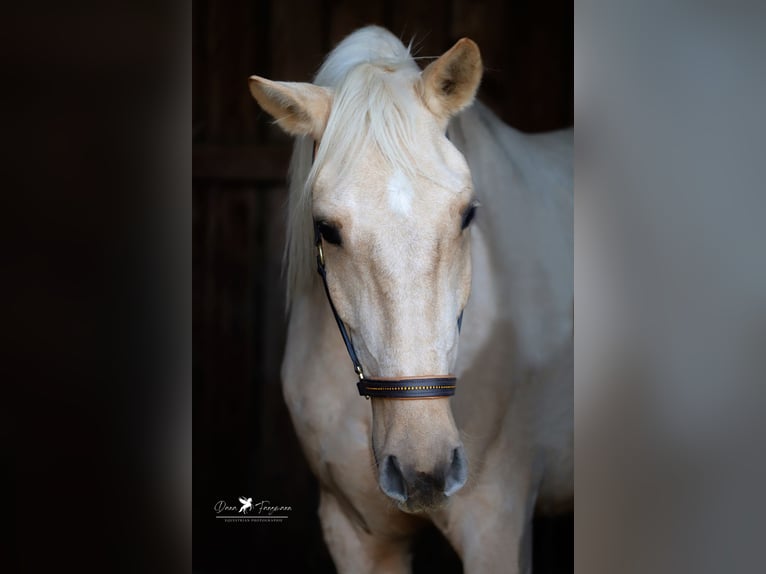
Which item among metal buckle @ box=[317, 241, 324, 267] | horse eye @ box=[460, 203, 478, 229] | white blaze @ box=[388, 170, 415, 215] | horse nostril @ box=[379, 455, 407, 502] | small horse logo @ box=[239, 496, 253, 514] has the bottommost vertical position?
small horse logo @ box=[239, 496, 253, 514]

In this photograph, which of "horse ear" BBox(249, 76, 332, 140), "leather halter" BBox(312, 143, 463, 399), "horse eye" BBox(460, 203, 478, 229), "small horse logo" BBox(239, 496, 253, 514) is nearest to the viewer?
"leather halter" BBox(312, 143, 463, 399)

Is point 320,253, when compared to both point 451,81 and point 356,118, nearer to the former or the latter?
point 356,118

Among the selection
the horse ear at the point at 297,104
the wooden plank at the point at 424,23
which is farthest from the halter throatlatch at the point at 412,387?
the wooden plank at the point at 424,23

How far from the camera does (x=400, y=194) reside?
68.9 inches

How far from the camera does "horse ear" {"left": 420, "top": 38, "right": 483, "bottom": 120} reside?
1.87m

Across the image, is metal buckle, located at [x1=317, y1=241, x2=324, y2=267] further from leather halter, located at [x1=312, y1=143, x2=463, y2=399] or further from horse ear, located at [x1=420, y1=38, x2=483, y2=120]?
horse ear, located at [x1=420, y1=38, x2=483, y2=120]

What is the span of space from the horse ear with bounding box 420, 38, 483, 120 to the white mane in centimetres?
5

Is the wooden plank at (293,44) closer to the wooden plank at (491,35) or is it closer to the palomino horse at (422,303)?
the palomino horse at (422,303)

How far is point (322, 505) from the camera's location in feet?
7.06

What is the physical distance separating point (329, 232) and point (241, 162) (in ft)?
1.70

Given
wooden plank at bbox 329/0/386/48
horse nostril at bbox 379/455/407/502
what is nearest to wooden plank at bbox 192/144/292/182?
wooden plank at bbox 329/0/386/48
